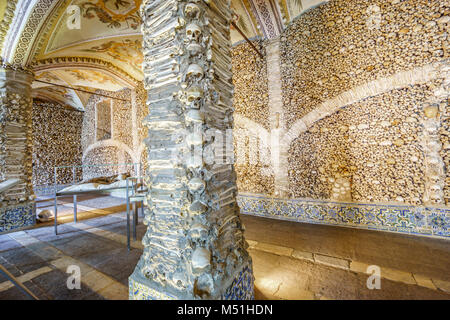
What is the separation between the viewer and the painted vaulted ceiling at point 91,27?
3.63 metres

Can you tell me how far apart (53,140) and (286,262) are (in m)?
11.6

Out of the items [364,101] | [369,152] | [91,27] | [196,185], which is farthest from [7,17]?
[369,152]

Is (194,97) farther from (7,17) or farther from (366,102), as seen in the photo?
(7,17)

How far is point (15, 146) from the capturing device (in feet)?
13.6

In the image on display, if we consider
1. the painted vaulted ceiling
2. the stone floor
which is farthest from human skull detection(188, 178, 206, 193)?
the painted vaulted ceiling

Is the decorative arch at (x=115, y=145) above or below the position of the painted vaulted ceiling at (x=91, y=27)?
below

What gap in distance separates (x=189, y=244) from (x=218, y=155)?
66 centimetres

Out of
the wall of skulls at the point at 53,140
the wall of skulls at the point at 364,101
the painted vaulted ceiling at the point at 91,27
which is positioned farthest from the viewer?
the wall of skulls at the point at 53,140

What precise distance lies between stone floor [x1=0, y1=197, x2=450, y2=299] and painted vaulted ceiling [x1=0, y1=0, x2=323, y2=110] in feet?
13.6

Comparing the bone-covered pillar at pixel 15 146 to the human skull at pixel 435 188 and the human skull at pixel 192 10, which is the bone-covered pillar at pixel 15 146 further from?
the human skull at pixel 435 188

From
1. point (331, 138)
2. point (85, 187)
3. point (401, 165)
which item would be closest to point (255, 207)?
point (331, 138)

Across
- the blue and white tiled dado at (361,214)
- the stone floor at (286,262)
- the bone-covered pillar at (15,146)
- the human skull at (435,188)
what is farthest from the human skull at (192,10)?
the bone-covered pillar at (15,146)

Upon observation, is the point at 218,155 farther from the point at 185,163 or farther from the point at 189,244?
the point at 189,244
